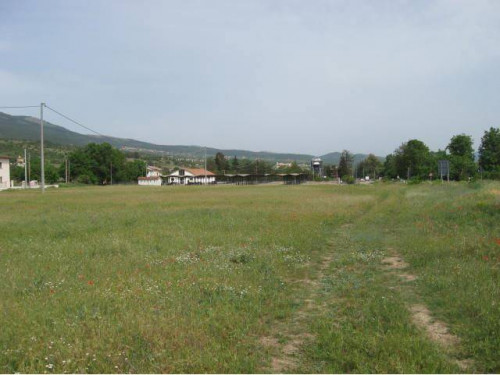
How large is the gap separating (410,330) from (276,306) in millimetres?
2413

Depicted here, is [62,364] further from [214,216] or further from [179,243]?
[214,216]

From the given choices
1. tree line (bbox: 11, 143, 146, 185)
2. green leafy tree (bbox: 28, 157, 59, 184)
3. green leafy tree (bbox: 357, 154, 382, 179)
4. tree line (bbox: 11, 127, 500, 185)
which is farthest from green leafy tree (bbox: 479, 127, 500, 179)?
green leafy tree (bbox: 28, 157, 59, 184)

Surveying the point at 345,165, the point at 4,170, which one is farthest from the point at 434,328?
the point at 345,165

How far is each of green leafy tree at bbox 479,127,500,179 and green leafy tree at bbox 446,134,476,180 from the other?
2533 millimetres

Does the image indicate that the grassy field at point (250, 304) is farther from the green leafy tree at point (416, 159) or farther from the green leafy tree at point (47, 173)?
the green leafy tree at point (47, 173)

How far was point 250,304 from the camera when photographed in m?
7.64

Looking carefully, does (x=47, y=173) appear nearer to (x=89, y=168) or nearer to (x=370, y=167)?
(x=89, y=168)

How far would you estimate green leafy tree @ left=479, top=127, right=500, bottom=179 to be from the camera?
312 feet

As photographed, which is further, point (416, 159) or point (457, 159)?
point (416, 159)

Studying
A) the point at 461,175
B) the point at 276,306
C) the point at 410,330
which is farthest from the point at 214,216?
the point at 461,175

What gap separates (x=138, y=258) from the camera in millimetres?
11766

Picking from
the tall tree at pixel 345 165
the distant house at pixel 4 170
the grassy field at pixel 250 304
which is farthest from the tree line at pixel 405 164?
the grassy field at pixel 250 304

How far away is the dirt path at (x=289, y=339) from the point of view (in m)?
5.34

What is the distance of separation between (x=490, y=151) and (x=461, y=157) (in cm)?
647
